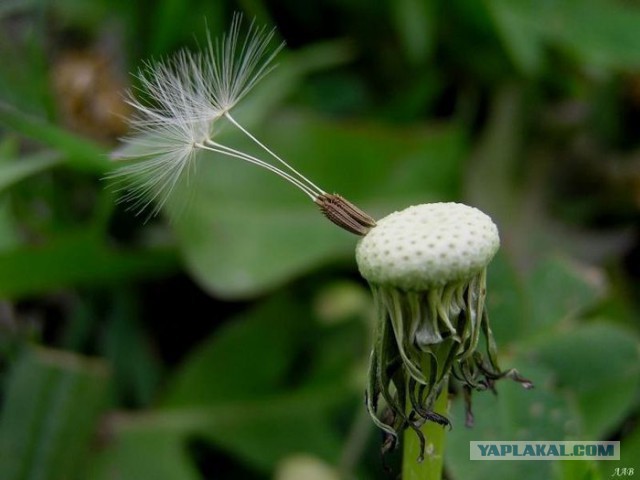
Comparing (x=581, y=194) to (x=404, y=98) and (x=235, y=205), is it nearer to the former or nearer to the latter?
(x=404, y=98)

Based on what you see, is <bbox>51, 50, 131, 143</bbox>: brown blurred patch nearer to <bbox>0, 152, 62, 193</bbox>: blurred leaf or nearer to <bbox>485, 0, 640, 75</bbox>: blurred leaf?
<bbox>0, 152, 62, 193</bbox>: blurred leaf

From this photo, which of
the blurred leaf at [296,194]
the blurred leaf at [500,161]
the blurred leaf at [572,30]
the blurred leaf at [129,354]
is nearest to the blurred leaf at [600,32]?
the blurred leaf at [572,30]

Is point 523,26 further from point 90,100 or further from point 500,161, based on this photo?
point 90,100

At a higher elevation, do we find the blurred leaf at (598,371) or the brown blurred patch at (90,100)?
the brown blurred patch at (90,100)

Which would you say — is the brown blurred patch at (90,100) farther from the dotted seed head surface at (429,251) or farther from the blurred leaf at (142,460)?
the dotted seed head surface at (429,251)

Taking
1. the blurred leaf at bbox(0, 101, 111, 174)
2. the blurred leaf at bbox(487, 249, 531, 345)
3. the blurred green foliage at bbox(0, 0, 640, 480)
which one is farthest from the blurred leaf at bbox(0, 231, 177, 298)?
the blurred leaf at bbox(487, 249, 531, 345)

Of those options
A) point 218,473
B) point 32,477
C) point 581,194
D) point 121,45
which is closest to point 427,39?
point 581,194
